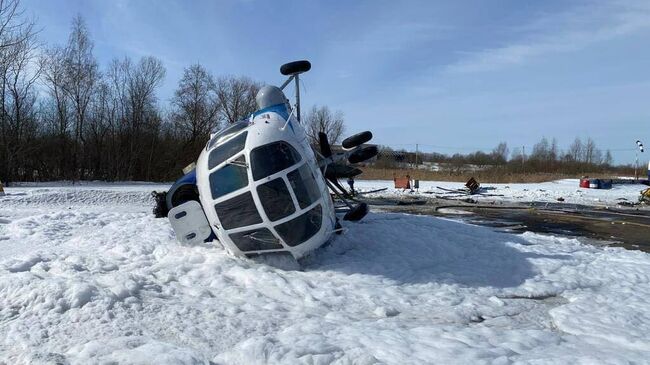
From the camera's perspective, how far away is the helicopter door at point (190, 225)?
27.1 ft

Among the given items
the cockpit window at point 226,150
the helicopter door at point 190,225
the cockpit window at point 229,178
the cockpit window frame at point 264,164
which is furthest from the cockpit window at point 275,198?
the helicopter door at point 190,225

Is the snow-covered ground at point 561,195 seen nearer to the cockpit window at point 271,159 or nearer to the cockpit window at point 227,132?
the cockpit window at point 227,132

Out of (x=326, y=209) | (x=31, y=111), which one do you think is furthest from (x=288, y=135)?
(x=31, y=111)

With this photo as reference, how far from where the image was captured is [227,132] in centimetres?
791

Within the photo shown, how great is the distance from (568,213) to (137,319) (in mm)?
18400

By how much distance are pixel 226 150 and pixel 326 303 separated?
2.85m

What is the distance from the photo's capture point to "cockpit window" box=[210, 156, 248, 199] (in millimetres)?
7109

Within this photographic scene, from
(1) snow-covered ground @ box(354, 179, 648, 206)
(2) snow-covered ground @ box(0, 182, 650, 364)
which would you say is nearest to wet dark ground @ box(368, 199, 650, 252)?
(1) snow-covered ground @ box(354, 179, 648, 206)

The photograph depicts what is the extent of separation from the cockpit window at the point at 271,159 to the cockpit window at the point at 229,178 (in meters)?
0.18

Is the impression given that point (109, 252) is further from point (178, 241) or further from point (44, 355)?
point (44, 355)

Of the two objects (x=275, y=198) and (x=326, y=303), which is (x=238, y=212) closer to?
(x=275, y=198)

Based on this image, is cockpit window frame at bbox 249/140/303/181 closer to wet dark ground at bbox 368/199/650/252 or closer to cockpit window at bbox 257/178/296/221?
cockpit window at bbox 257/178/296/221

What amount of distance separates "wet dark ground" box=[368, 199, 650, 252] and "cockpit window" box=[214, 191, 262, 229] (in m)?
9.08

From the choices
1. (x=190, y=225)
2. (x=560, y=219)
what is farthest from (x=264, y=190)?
(x=560, y=219)
